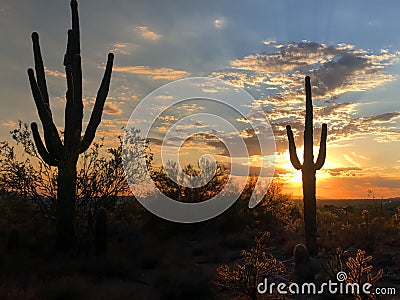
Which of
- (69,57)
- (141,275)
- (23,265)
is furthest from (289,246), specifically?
(69,57)

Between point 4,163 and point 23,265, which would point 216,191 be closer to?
point 4,163

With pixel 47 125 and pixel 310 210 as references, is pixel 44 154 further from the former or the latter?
pixel 310 210

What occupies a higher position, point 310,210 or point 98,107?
point 98,107

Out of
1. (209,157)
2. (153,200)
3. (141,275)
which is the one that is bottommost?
(141,275)

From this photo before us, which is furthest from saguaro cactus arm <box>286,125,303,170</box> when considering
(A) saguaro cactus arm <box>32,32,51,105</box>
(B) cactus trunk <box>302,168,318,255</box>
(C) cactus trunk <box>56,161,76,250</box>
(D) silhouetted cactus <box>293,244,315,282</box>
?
(A) saguaro cactus arm <box>32,32,51,105</box>

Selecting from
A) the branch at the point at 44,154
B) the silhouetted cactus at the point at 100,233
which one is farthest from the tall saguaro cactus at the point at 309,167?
the branch at the point at 44,154

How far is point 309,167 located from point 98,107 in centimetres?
745

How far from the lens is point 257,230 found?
944 inches

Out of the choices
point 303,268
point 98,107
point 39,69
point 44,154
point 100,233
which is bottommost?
point 303,268

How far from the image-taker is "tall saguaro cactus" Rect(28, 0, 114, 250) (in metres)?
14.8

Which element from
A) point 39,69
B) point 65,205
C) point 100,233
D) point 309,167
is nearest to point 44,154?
point 65,205

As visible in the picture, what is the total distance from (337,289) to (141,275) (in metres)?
6.30

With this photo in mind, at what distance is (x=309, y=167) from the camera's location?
50.8ft

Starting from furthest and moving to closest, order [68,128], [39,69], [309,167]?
1. [39,69]
2. [309,167]
3. [68,128]
